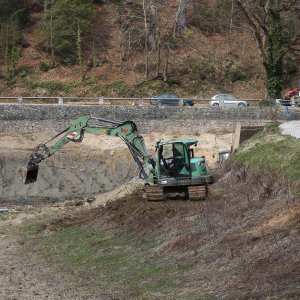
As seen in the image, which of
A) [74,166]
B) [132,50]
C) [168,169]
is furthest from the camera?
[132,50]

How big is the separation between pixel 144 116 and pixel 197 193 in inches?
800

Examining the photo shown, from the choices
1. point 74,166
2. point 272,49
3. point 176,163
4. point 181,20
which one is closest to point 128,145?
point 176,163

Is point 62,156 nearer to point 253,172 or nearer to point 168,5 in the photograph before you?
point 253,172

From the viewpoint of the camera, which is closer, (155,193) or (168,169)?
(155,193)

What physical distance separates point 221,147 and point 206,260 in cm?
2449

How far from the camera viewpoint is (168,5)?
68.2 metres

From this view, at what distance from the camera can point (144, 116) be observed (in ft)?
143

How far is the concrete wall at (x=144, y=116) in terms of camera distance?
4322 centimetres

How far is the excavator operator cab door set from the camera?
2409 cm

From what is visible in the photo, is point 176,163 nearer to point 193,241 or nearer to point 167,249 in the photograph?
point 167,249

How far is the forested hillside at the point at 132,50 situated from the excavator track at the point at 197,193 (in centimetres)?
3132

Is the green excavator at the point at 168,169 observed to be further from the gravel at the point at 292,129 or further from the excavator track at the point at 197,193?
the gravel at the point at 292,129

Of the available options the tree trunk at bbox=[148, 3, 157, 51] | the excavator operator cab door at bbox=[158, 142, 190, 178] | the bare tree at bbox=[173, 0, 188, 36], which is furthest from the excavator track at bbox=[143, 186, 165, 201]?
the bare tree at bbox=[173, 0, 188, 36]

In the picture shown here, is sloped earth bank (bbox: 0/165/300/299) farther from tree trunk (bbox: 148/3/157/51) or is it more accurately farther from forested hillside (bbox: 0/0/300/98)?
tree trunk (bbox: 148/3/157/51)
